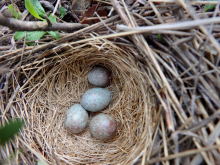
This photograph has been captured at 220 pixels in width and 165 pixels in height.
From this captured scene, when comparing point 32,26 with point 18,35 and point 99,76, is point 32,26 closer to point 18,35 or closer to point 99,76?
point 18,35

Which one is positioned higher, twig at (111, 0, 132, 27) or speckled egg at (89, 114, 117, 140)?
twig at (111, 0, 132, 27)

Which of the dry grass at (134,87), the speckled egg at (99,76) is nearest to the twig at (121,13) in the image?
the dry grass at (134,87)

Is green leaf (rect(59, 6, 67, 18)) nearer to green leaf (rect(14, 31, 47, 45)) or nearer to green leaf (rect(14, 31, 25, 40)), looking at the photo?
green leaf (rect(14, 31, 47, 45))

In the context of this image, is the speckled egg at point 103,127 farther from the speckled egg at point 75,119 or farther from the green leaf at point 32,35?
the green leaf at point 32,35

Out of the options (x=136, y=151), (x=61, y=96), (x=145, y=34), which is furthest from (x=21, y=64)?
(x=136, y=151)

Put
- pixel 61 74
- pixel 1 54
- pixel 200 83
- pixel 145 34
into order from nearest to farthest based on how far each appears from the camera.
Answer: pixel 200 83, pixel 145 34, pixel 1 54, pixel 61 74

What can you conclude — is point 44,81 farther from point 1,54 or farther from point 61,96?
point 1,54

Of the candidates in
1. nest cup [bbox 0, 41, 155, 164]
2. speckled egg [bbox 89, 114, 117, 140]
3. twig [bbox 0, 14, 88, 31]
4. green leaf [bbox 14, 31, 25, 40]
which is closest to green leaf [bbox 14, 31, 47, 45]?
green leaf [bbox 14, 31, 25, 40]

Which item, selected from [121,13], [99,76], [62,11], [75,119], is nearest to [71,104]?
[75,119]
